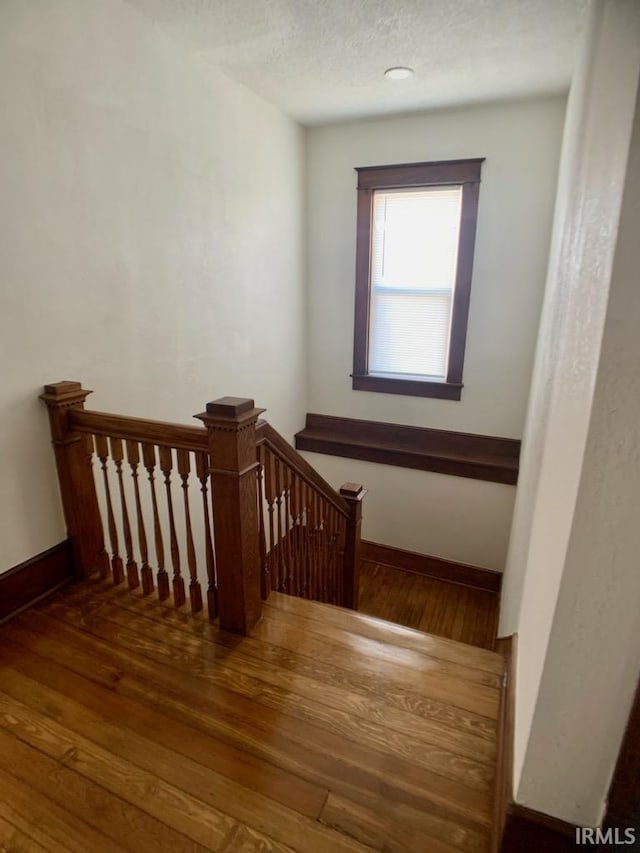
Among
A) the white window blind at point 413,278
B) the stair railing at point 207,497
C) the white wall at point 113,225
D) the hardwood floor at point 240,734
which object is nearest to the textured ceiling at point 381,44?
the white wall at point 113,225

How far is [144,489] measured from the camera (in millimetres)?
2373

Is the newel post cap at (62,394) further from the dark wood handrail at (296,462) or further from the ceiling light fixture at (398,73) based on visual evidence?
the ceiling light fixture at (398,73)

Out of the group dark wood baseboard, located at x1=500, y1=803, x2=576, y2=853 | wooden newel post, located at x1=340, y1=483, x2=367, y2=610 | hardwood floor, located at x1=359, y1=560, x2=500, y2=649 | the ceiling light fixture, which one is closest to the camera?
dark wood baseboard, located at x1=500, y1=803, x2=576, y2=853

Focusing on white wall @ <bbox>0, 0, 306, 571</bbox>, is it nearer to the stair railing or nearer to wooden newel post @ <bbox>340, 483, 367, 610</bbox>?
the stair railing

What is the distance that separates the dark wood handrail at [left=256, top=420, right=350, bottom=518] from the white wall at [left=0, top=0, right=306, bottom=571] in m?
0.87

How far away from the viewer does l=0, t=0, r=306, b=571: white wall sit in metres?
1.66

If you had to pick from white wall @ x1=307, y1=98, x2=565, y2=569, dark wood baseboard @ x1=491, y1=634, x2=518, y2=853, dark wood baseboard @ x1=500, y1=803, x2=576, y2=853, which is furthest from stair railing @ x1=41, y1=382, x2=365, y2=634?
white wall @ x1=307, y1=98, x2=565, y2=569

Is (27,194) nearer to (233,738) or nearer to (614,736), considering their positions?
(233,738)

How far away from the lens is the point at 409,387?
3771 millimetres

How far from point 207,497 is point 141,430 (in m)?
0.36

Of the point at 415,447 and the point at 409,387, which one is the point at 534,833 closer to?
the point at 415,447

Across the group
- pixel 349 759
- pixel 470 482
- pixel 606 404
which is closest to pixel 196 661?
pixel 349 759

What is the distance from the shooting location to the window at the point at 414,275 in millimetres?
3332

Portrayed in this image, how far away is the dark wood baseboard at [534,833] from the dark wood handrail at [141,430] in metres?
1.29
